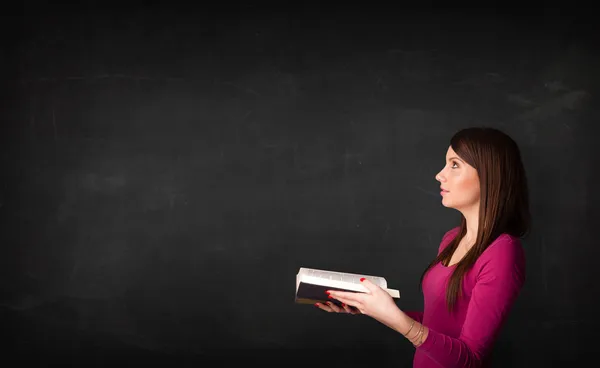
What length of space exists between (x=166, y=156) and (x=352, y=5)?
1057mm

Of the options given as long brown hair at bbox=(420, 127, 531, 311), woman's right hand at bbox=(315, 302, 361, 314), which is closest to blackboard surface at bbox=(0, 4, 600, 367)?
woman's right hand at bbox=(315, 302, 361, 314)

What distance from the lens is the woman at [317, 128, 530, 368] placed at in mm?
1127

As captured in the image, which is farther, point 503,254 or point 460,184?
point 460,184

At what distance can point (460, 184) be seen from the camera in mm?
1281

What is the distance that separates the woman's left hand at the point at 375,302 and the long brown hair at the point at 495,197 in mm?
183

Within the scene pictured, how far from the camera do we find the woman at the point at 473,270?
1.13 metres

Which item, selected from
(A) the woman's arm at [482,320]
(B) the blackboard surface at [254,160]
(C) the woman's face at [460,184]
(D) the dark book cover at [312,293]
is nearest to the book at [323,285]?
(D) the dark book cover at [312,293]

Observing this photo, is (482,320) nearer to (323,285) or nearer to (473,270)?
(473,270)

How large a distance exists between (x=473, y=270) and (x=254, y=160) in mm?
1145

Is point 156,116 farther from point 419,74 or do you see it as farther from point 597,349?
point 597,349

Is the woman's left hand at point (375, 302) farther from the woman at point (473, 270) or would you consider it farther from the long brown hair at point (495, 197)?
the long brown hair at point (495, 197)

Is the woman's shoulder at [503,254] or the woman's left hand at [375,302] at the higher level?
the woman's shoulder at [503,254]

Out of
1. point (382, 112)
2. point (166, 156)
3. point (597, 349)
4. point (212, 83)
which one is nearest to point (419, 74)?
point (382, 112)

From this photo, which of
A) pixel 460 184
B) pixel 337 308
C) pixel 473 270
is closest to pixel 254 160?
pixel 337 308
